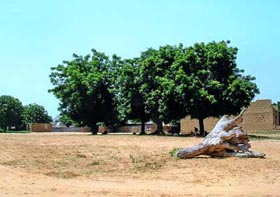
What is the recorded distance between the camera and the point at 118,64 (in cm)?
4500

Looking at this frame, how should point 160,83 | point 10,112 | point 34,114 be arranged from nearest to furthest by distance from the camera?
point 160,83 < point 10,112 < point 34,114

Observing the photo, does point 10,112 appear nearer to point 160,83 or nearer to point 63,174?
point 160,83

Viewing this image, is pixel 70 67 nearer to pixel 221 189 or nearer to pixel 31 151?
pixel 31 151

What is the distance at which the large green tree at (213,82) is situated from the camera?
120ft

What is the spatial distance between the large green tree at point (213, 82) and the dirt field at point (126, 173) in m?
15.7

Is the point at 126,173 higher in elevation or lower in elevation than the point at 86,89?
lower

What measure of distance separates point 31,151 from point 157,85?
2206 centimetres

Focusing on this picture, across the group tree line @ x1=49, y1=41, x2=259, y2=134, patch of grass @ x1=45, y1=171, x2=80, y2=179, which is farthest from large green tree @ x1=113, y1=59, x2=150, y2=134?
patch of grass @ x1=45, y1=171, x2=80, y2=179

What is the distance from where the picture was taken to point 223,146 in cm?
1905

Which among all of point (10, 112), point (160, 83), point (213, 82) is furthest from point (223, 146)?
point (10, 112)

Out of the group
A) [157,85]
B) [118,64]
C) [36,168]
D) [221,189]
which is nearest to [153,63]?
[157,85]

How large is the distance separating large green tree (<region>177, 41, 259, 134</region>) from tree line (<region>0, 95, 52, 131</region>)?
5424cm

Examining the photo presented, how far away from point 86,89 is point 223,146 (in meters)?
25.3

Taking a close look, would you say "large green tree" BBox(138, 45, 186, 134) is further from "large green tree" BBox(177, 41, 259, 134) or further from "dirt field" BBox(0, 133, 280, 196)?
"dirt field" BBox(0, 133, 280, 196)
